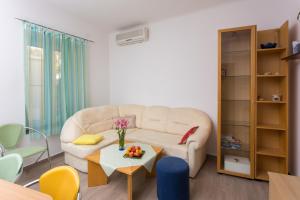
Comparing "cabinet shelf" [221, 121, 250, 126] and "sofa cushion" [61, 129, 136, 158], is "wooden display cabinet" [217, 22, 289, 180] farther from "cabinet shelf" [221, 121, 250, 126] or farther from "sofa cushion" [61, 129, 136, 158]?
"sofa cushion" [61, 129, 136, 158]

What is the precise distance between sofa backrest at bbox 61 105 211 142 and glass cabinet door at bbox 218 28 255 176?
389 mm

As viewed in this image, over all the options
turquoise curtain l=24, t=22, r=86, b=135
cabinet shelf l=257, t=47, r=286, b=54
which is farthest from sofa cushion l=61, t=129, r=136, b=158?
cabinet shelf l=257, t=47, r=286, b=54

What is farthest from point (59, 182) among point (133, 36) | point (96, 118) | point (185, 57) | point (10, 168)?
point (133, 36)

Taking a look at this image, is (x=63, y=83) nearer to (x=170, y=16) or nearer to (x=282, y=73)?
(x=170, y=16)

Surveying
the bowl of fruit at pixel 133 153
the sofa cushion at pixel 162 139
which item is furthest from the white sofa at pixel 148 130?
Result: the bowl of fruit at pixel 133 153

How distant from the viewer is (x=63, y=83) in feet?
10.4

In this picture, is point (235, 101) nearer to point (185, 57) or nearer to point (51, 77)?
point (185, 57)

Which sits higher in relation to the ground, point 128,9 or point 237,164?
point 128,9

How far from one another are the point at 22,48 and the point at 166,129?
2.80 m

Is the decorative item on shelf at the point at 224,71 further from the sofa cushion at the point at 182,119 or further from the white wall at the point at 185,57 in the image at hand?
the sofa cushion at the point at 182,119

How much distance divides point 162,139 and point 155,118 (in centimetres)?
66

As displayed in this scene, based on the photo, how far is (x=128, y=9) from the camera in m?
3.13

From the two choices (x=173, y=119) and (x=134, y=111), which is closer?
(x=173, y=119)

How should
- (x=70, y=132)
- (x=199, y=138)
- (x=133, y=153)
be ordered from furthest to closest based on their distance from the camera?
1. (x=70, y=132)
2. (x=199, y=138)
3. (x=133, y=153)
